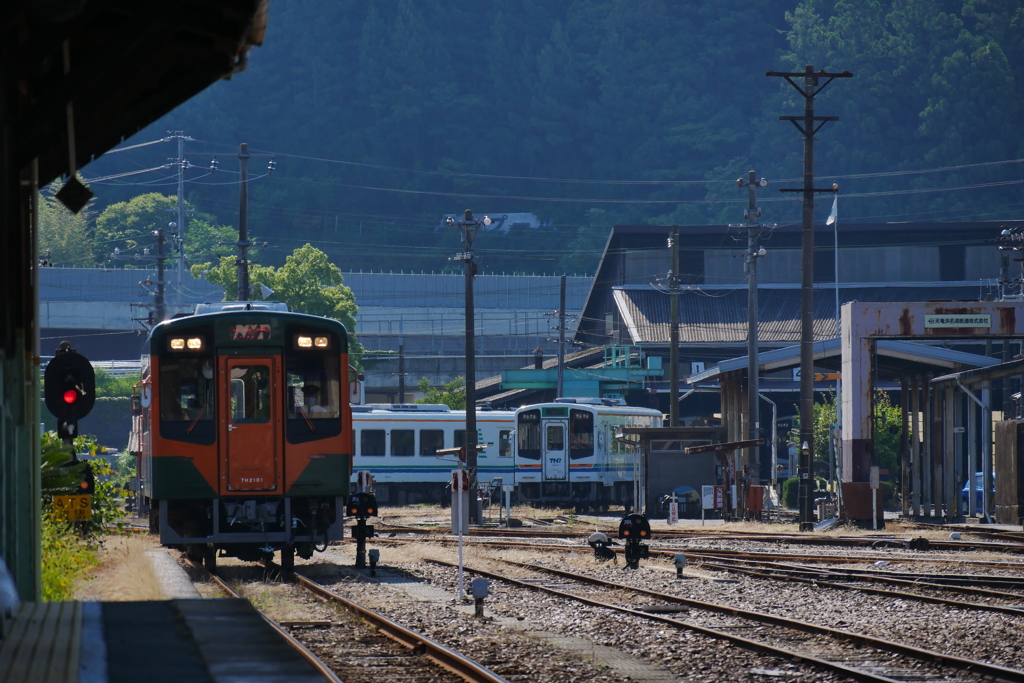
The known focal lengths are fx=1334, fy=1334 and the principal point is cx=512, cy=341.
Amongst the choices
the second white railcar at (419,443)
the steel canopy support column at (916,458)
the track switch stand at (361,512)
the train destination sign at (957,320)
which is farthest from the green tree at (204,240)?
the track switch stand at (361,512)

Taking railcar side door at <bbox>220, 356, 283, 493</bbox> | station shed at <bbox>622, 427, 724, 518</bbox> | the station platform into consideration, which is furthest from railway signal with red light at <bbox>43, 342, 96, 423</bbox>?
station shed at <bbox>622, 427, 724, 518</bbox>

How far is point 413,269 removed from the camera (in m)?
111

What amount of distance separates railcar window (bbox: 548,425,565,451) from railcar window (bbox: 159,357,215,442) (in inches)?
924

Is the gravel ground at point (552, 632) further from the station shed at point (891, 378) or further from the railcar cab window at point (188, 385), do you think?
the station shed at point (891, 378)

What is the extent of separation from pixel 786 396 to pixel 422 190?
7169 centimetres

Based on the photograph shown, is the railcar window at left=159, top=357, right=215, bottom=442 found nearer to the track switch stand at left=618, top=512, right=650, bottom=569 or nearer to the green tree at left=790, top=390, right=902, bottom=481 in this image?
the track switch stand at left=618, top=512, right=650, bottom=569

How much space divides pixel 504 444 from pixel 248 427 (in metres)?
23.2

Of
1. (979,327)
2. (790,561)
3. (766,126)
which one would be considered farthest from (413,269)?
(790,561)

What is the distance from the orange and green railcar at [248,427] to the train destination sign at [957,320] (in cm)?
1520

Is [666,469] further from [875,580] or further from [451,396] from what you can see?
[451,396]

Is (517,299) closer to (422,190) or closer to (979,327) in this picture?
(422,190)

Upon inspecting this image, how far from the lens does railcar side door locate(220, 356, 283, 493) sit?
1638 cm

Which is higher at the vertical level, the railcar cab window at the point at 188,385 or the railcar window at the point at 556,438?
the railcar cab window at the point at 188,385

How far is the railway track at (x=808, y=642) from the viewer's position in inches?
380
